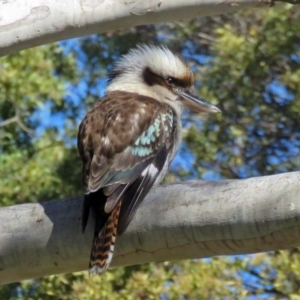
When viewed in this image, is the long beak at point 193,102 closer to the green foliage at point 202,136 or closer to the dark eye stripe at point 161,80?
the dark eye stripe at point 161,80

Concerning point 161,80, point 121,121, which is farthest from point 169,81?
point 121,121

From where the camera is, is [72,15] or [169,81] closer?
[72,15]

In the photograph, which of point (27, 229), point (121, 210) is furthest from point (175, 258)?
point (27, 229)

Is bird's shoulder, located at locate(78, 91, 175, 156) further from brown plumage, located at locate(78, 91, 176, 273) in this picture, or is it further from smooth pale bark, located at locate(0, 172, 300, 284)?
smooth pale bark, located at locate(0, 172, 300, 284)

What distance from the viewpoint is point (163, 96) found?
380 cm

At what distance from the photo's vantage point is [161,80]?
3842mm

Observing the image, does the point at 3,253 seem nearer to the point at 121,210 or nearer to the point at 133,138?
the point at 121,210

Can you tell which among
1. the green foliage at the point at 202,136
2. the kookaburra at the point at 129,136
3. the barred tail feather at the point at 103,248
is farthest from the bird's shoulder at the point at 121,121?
the green foliage at the point at 202,136

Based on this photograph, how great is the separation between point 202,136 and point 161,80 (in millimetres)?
2014

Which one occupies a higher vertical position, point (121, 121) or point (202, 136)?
point (121, 121)

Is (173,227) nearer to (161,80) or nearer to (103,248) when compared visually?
(103,248)

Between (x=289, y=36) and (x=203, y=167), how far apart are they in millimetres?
1075

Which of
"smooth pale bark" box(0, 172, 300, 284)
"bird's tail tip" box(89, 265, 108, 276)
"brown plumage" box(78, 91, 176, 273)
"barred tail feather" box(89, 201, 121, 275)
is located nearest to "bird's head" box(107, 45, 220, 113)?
"brown plumage" box(78, 91, 176, 273)

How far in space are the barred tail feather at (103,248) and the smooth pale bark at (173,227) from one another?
0.05m
